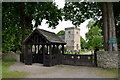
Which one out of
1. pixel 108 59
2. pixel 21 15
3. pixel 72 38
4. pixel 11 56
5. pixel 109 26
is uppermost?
pixel 21 15

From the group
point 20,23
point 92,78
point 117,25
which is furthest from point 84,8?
point 92,78

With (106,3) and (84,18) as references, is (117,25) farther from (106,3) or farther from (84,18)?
(106,3)

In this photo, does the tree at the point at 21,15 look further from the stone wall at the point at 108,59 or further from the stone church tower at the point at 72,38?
the stone church tower at the point at 72,38

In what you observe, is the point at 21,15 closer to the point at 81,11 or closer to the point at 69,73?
the point at 81,11

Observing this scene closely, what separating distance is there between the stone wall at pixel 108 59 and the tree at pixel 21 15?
27.0ft

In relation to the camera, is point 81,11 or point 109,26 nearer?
point 109,26

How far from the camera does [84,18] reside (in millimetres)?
15367

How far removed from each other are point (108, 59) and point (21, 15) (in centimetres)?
1134

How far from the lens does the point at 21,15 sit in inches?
585

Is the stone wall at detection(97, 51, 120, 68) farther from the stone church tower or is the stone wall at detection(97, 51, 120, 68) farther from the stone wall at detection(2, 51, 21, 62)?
the stone church tower

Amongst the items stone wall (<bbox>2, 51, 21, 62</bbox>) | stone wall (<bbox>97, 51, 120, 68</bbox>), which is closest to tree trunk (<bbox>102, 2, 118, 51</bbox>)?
stone wall (<bbox>97, 51, 120, 68</bbox>)

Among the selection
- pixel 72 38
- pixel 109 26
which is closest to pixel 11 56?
pixel 109 26

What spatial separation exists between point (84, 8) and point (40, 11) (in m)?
5.34

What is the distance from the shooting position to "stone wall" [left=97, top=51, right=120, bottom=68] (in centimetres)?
945
